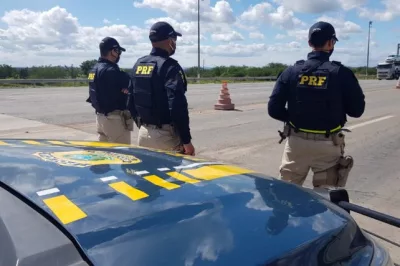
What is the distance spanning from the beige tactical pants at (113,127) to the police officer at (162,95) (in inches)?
41.9

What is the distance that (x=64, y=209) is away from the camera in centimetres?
146

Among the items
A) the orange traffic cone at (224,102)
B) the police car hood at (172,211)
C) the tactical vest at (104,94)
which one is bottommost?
the orange traffic cone at (224,102)

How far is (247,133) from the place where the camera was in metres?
9.72

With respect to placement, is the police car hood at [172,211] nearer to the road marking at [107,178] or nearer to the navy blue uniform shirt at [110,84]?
the road marking at [107,178]

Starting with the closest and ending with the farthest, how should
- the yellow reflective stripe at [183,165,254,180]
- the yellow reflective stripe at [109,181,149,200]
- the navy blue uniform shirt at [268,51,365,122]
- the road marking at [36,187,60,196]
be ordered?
the road marking at [36,187,60,196] < the yellow reflective stripe at [109,181,149,200] < the yellow reflective stripe at [183,165,254,180] < the navy blue uniform shirt at [268,51,365,122]

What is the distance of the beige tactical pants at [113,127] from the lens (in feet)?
17.6

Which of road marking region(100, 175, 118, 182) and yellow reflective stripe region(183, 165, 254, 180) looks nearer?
road marking region(100, 175, 118, 182)

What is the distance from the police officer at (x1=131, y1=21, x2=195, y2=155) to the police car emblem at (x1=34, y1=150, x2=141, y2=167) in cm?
155

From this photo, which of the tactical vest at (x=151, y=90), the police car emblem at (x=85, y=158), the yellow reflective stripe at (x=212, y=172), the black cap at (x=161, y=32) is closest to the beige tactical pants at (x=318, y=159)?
the tactical vest at (x=151, y=90)

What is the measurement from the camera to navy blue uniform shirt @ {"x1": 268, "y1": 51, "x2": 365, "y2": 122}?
3.55 m

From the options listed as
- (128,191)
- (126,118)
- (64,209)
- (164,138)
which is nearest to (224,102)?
(126,118)

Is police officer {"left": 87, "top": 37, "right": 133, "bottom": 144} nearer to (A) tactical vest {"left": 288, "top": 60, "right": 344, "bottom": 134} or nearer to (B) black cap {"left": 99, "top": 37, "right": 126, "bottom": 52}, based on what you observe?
(B) black cap {"left": 99, "top": 37, "right": 126, "bottom": 52}

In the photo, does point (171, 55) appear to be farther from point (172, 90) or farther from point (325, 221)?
point (325, 221)

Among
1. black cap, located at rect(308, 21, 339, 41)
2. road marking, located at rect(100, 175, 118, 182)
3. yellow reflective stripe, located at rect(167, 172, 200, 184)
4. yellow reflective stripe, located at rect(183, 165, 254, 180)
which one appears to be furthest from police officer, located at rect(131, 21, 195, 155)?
road marking, located at rect(100, 175, 118, 182)
